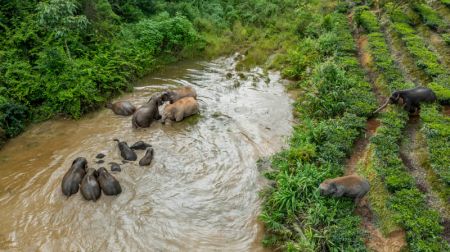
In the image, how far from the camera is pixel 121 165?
10.5 metres

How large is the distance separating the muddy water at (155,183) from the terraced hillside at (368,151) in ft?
3.49

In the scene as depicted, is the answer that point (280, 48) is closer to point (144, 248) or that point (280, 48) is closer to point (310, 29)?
point (310, 29)

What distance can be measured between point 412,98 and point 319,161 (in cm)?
442

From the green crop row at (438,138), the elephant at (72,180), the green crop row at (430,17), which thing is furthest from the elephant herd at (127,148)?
the green crop row at (430,17)

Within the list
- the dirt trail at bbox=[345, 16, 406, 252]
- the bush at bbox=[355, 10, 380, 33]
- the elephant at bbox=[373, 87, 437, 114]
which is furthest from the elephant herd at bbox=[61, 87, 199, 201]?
the bush at bbox=[355, 10, 380, 33]

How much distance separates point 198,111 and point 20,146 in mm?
6361

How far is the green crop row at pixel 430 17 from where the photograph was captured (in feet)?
59.7

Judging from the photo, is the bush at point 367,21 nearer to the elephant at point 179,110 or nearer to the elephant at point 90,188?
the elephant at point 179,110

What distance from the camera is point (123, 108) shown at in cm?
1334

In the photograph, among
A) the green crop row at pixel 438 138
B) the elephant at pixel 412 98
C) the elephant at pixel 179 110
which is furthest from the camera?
the elephant at pixel 179 110

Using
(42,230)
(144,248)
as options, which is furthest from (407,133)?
(42,230)

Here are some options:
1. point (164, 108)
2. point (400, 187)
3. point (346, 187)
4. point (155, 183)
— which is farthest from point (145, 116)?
point (400, 187)

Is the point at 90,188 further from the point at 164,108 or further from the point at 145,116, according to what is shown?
the point at 164,108

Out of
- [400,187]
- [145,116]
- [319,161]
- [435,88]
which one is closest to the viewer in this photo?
[400,187]
